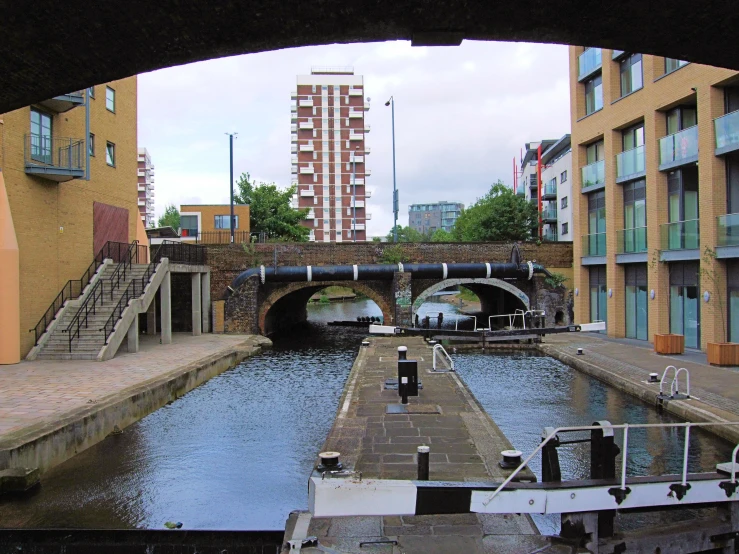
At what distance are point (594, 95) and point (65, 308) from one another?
61.7 feet

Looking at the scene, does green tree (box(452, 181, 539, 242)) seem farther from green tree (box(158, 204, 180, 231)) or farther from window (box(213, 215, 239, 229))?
green tree (box(158, 204, 180, 231))

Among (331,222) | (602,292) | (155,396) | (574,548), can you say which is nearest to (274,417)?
(155,396)

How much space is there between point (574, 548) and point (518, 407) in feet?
22.9

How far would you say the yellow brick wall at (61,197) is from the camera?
14.8m

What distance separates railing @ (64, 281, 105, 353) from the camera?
1523 cm

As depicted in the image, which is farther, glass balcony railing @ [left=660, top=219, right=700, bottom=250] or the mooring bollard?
glass balcony railing @ [left=660, top=219, right=700, bottom=250]

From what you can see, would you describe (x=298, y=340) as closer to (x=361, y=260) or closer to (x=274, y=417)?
(x=361, y=260)

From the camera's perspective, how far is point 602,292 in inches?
856

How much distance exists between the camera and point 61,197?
54.6 ft

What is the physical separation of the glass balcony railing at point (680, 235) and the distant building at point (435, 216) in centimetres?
15793

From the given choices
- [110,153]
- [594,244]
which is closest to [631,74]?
[594,244]

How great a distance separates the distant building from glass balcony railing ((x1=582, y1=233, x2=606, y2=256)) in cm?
15267

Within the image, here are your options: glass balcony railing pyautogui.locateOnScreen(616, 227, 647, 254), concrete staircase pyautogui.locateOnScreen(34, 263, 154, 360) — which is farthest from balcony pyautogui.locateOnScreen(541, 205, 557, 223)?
concrete staircase pyautogui.locateOnScreen(34, 263, 154, 360)

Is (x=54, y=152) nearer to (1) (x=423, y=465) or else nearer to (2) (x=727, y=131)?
(1) (x=423, y=465)
